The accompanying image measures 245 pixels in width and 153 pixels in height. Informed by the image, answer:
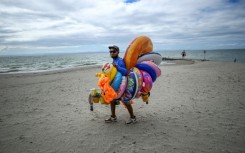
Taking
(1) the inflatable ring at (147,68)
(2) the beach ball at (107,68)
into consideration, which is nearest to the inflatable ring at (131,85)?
(1) the inflatable ring at (147,68)

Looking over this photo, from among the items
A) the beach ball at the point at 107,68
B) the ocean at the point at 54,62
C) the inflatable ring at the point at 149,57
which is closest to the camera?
the beach ball at the point at 107,68

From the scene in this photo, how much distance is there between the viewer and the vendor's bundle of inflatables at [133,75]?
372 centimetres

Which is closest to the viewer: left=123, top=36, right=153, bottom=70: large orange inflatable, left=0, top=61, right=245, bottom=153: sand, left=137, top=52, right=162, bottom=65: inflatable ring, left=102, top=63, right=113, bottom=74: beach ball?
left=0, top=61, right=245, bottom=153: sand

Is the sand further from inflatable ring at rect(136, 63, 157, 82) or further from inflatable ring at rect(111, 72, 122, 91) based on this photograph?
inflatable ring at rect(136, 63, 157, 82)

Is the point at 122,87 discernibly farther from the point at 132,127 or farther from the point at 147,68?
the point at 132,127

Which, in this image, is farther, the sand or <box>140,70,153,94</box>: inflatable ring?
<box>140,70,153,94</box>: inflatable ring

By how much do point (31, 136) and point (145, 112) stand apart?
3.42 metres

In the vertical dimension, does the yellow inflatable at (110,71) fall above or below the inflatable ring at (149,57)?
below

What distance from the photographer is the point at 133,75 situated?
3.73 m

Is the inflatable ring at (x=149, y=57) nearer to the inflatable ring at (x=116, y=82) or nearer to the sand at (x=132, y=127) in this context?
the inflatable ring at (x=116, y=82)

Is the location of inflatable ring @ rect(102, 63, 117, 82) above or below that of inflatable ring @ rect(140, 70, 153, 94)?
above

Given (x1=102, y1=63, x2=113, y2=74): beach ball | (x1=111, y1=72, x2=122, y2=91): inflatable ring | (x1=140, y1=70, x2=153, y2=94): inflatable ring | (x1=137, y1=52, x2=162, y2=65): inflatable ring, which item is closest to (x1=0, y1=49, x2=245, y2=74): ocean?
(x1=102, y1=63, x2=113, y2=74): beach ball

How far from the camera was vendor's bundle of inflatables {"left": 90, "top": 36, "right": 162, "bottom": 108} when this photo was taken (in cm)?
372

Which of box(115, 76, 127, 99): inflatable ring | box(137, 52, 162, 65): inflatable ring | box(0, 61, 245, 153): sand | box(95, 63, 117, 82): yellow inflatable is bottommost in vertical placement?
box(0, 61, 245, 153): sand
